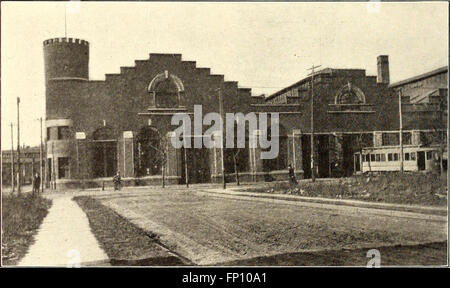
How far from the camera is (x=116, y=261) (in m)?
7.42

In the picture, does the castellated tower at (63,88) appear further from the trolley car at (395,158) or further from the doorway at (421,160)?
the doorway at (421,160)

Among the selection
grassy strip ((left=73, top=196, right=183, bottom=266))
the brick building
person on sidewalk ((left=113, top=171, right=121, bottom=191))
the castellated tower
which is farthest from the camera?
person on sidewalk ((left=113, top=171, right=121, bottom=191))

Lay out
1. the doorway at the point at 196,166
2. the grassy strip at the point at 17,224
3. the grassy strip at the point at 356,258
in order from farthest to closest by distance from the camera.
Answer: the doorway at the point at 196,166 → the grassy strip at the point at 17,224 → the grassy strip at the point at 356,258

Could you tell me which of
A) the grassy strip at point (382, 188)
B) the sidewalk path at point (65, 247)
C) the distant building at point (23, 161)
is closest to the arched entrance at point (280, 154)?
the grassy strip at point (382, 188)

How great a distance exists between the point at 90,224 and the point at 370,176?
706 cm

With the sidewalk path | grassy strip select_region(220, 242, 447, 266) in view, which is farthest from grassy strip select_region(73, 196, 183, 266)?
grassy strip select_region(220, 242, 447, 266)

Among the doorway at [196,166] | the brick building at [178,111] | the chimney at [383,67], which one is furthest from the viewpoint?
the doorway at [196,166]

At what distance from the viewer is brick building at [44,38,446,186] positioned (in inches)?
383

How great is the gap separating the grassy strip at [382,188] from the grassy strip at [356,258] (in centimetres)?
135

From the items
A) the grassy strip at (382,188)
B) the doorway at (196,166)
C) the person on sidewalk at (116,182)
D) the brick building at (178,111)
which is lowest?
the grassy strip at (382,188)

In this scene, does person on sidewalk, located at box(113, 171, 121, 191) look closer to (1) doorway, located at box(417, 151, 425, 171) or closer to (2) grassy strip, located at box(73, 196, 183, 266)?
(2) grassy strip, located at box(73, 196, 183, 266)

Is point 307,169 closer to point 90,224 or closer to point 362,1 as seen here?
point 362,1

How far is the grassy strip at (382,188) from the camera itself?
889 cm

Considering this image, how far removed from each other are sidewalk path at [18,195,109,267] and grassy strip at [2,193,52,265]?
192 millimetres
